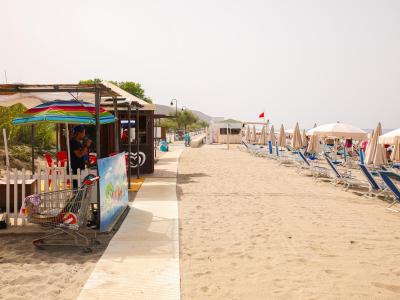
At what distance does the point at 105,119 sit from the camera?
24.9ft

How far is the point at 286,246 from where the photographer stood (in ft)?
17.4

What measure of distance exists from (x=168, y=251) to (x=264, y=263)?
4.31 ft

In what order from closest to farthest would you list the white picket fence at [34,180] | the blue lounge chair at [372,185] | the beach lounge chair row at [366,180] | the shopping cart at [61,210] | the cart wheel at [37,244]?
the shopping cart at [61,210] < the cart wheel at [37,244] < the white picket fence at [34,180] < the beach lounge chair row at [366,180] < the blue lounge chair at [372,185]

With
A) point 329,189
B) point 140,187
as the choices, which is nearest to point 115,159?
point 140,187

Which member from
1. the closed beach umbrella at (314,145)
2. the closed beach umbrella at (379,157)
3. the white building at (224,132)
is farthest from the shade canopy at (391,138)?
the white building at (224,132)

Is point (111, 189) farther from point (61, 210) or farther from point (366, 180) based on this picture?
point (366, 180)

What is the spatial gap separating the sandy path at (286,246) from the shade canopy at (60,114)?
2.64m

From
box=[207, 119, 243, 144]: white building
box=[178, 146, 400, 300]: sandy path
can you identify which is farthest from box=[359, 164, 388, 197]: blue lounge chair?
box=[207, 119, 243, 144]: white building

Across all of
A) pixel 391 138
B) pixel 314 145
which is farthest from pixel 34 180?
pixel 314 145

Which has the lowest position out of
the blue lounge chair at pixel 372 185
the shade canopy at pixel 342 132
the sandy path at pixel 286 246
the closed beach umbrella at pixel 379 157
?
the sandy path at pixel 286 246

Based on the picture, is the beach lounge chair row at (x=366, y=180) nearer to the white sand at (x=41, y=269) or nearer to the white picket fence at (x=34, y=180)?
the white sand at (x=41, y=269)

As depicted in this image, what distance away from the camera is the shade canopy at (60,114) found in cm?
648

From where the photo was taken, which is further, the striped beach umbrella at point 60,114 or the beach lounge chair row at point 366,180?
the beach lounge chair row at point 366,180

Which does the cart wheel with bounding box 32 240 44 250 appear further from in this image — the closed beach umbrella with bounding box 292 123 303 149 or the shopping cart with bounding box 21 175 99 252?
the closed beach umbrella with bounding box 292 123 303 149
